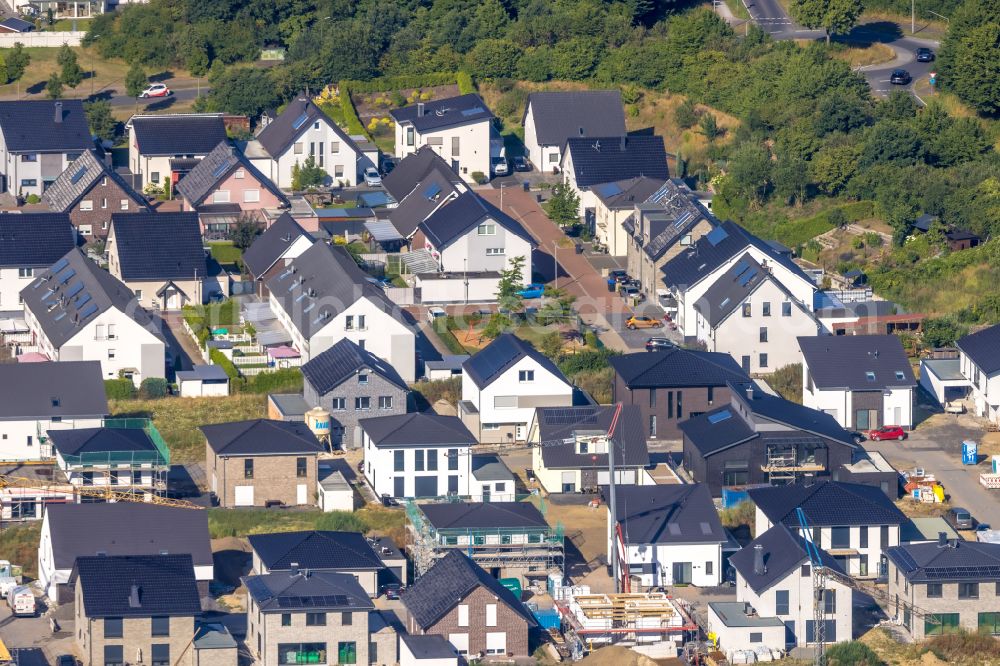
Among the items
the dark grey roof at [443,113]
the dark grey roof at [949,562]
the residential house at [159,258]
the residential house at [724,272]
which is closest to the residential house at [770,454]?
the dark grey roof at [949,562]

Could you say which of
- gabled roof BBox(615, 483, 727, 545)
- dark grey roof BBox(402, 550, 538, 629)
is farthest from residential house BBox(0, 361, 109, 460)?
gabled roof BBox(615, 483, 727, 545)

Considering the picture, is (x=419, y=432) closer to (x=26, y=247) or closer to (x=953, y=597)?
(x=953, y=597)

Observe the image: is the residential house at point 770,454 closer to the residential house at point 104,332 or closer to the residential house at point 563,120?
the residential house at point 104,332

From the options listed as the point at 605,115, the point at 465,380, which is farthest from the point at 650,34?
the point at 465,380

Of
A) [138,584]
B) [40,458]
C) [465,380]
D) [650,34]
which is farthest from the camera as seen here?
[650,34]

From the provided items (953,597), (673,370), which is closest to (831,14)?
(673,370)

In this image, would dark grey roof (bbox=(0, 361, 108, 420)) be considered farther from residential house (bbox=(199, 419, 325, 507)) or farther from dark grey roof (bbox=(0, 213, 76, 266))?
dark grey roof (bbox=(0, 213, 76, 266))

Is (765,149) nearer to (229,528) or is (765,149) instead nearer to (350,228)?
(350,228)
